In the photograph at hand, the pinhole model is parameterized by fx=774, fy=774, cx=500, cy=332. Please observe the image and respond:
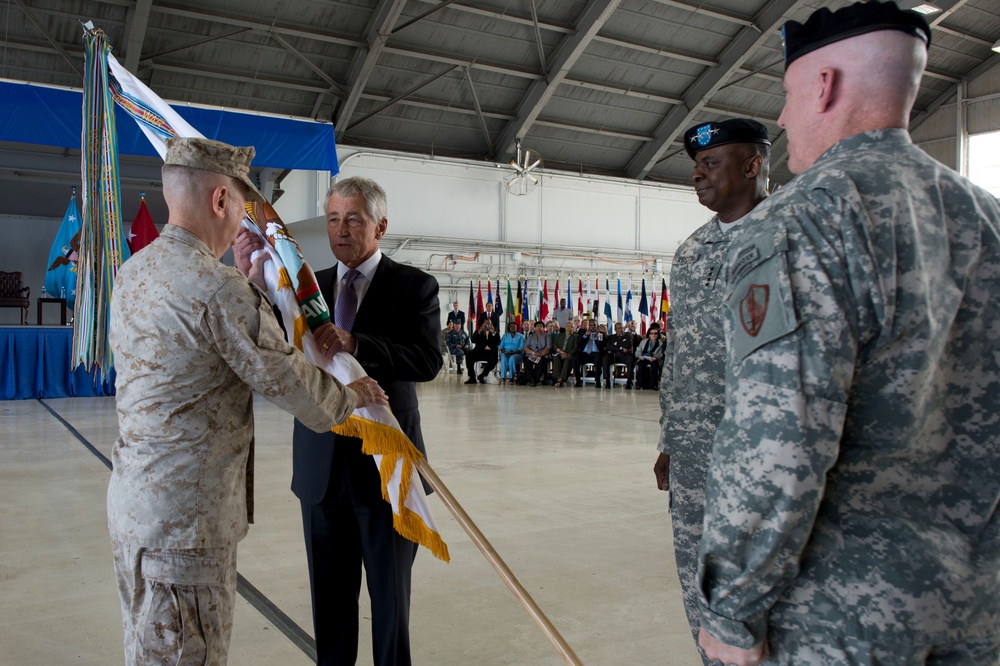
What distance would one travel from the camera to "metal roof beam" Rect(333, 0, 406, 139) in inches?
516

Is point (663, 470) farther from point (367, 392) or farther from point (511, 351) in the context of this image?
point (511, 351)

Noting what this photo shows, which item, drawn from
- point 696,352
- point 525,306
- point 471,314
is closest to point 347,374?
point 696,352

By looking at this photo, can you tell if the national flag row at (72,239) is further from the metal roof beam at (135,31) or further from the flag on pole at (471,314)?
the flag on pole at (471,314)

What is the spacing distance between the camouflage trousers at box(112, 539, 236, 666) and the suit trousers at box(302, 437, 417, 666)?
0.54 meters

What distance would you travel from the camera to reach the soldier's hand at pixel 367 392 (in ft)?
6.61

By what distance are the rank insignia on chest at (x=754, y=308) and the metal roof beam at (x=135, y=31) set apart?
13.0 m

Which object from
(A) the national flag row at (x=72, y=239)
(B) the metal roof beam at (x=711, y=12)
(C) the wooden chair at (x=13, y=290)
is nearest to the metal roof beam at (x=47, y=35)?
(A) the national flag row at (x=72, y=239)

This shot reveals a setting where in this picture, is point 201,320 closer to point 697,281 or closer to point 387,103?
point 697,281

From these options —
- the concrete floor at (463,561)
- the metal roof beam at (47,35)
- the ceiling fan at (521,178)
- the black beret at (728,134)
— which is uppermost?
the metal roof beam at (47,35)

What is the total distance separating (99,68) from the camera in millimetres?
2750

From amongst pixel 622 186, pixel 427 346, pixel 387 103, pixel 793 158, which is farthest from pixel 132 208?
pixel 793 158

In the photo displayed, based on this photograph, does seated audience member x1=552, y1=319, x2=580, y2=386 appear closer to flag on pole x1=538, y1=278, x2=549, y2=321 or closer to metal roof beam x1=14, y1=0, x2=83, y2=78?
flag on pole x1=538, y1=278, x2=549, y2=321

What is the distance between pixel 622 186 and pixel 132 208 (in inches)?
442

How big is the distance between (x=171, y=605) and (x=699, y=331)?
4.48ft
